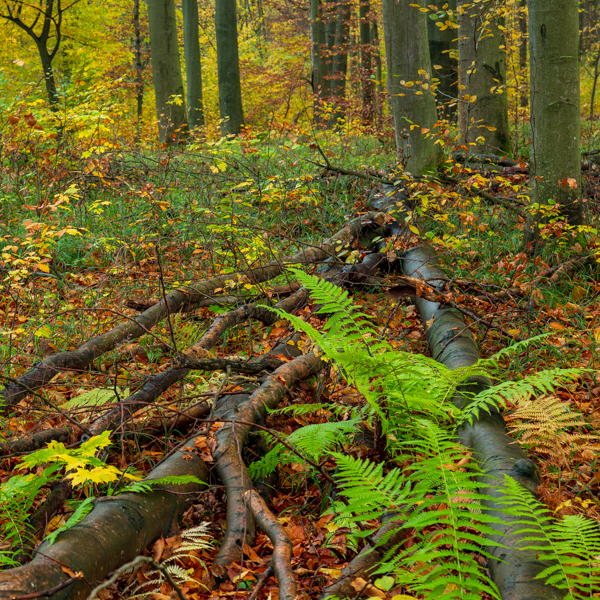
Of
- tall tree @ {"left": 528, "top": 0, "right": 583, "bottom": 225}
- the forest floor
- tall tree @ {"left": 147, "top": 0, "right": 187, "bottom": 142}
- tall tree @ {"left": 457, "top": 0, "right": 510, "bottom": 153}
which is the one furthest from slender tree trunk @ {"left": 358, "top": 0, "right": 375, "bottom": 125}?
tall tree @ {"left": 528, "top": 0, "right": 583, "bottom": 225}

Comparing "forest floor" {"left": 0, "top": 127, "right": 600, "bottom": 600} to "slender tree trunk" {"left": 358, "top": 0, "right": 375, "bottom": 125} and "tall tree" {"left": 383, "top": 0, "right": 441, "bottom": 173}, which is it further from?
"slender tree trunk" {"left": 358, "top": 0, "right": 375, "bottom": 125}

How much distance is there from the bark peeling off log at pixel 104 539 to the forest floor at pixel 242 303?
12 centimetres

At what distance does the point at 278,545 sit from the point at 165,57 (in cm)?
1170

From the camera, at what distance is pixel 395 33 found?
6117 millimetres

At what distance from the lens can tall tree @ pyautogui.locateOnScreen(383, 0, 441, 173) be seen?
235 inches

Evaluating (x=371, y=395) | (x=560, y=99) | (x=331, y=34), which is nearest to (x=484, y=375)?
(x=371, y=395)

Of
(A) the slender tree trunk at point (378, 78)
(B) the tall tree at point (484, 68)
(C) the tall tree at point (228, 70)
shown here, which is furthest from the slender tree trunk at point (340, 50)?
(B) the tall tree at point (484, 68)

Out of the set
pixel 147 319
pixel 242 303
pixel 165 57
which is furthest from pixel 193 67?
pixel 147 319

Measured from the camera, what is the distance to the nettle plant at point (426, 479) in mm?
1615

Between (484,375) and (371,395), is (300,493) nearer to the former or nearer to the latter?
(371,395)

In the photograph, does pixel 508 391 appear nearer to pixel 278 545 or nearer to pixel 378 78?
pixel 278 545

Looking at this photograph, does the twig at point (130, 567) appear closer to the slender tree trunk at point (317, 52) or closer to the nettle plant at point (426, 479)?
the nettle plant at point (426, 479)

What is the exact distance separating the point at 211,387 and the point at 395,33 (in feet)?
16.9

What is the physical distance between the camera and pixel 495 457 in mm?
2217
